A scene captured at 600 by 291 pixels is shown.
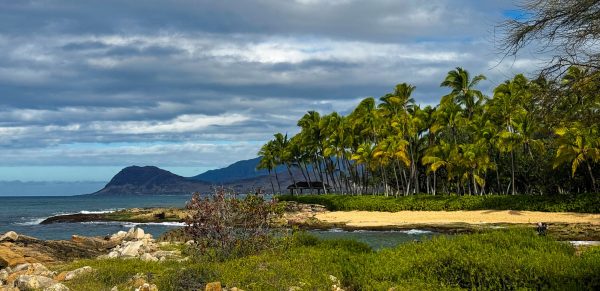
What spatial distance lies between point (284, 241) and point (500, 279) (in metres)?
7.42

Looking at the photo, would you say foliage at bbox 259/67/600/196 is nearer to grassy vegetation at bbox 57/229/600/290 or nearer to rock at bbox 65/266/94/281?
grassy vegetation at bbox 57/229/600/290

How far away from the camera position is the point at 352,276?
537 inches

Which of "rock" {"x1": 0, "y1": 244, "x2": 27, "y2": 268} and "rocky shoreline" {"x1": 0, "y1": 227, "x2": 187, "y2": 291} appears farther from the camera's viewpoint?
"rock" {"x1": 0, "y1": 244, "x2": 27, "y2": 268}

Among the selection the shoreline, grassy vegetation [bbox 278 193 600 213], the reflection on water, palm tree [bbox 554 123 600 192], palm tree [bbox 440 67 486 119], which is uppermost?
palm tree [bbox 440 67 486 119]

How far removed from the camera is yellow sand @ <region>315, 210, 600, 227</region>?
43.9 metres

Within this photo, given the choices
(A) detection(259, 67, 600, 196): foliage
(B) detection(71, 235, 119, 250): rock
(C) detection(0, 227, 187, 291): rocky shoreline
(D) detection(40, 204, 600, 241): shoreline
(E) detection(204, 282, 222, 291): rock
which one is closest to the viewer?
(E) detection(204, 282, 222, 291): rock

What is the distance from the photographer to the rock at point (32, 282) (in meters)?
13.5

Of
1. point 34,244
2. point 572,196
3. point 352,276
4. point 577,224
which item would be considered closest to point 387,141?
point 572,196

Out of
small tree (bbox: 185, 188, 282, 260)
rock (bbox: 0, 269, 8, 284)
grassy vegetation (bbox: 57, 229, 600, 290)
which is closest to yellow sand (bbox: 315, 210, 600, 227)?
small tree (bbox: 185, 188, 282, 260)

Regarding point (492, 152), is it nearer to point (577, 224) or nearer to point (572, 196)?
point (572, 196)

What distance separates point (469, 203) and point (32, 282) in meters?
45.3

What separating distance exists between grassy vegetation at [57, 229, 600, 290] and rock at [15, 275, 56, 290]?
2.10ft

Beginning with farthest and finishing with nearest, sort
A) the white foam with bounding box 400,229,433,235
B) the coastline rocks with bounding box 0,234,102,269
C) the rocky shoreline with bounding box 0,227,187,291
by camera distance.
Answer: the white foam with bounding box 400,229,433,235, the coastline rocks with bounding box 0,234,102,269, the rocky shoreline with bounding box 0,227,187,291

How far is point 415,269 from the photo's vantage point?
1268cm
